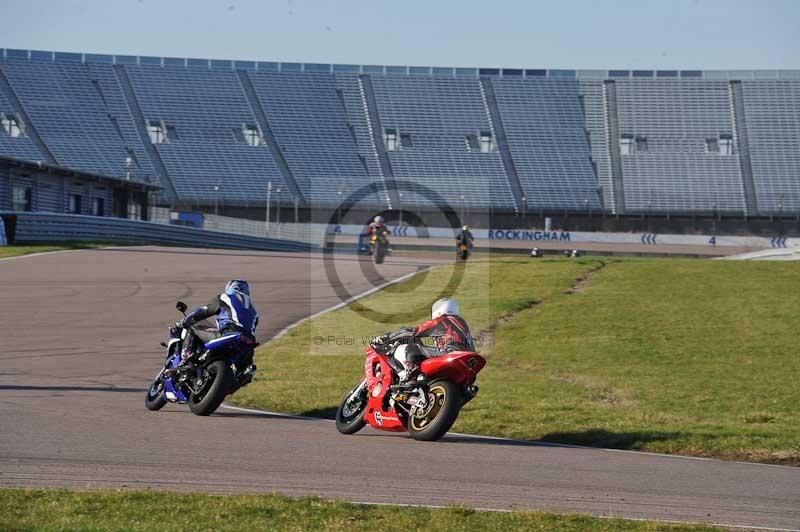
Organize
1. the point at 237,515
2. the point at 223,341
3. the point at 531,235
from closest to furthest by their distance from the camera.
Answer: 1. the point at 237,515
2. the point at 223,341
3. the point at 531,235

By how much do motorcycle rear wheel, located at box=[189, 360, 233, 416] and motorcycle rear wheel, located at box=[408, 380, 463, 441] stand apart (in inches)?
84.9

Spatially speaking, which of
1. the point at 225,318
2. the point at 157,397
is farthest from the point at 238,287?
the point at 157,397

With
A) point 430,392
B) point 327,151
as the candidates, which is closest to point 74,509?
point 430,392

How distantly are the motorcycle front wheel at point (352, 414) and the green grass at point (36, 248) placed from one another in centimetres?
2300

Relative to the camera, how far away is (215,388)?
11.4 metres

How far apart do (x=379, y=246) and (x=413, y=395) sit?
25.2 m

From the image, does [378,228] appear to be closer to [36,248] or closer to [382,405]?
[36,248]

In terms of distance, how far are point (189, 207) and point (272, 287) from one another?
53002 millimetres

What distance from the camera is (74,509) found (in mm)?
6473

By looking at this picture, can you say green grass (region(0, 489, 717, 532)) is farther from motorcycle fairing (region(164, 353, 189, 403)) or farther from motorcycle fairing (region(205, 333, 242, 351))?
motorcycle fairing (region(164, 353, 189, 403))

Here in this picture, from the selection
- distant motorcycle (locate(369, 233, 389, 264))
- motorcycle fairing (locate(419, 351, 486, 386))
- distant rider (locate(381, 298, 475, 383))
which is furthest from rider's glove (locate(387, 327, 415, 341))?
distant motorcycle (locate(369, 233, 389, 264))

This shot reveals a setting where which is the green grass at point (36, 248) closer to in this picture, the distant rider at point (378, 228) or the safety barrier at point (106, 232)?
the safety barrier at point (106, 232)

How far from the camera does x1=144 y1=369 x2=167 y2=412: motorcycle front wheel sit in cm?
1187

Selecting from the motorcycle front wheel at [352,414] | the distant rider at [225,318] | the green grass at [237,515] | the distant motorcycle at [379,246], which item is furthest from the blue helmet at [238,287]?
the distant motorcycle at [379,246]
